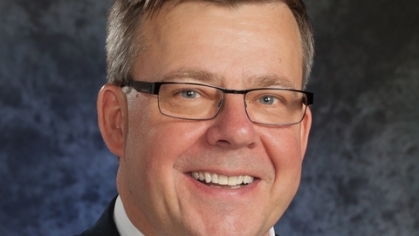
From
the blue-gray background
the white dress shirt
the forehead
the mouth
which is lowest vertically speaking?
the blue-gray background

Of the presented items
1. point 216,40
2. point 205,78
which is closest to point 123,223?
point 205,78

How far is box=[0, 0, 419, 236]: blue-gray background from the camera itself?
14.2 feet

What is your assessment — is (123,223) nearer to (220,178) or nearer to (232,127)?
(220,178)

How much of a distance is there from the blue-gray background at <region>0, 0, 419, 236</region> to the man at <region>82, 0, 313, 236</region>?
1.80 m

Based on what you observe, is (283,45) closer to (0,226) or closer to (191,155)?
(191,155)

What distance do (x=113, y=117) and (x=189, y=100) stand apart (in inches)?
13.8

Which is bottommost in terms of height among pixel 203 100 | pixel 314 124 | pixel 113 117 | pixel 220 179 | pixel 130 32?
pixel 314 124

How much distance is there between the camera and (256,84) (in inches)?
95.6

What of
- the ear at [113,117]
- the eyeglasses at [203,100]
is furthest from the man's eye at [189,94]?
the ear at [113,117]

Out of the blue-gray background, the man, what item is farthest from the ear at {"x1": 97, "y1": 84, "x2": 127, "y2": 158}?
the blue-gray background

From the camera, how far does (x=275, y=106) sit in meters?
2.53

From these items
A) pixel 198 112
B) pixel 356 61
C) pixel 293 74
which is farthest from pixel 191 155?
pixel 356 61

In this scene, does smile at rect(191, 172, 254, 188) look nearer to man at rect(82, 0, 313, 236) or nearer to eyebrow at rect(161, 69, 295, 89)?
man at rect(82, 0, 313, 236)

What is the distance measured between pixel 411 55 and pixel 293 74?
7.37 feet
